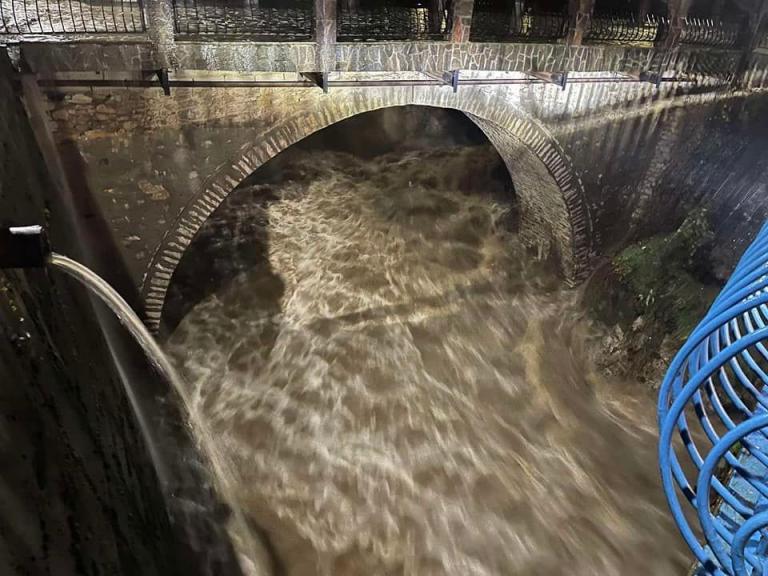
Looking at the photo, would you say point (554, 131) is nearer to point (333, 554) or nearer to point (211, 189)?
point (211, 189)

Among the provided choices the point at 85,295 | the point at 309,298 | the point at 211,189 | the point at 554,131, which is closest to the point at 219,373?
the point at 309,298

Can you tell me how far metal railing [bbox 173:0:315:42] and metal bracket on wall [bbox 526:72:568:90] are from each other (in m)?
2.27

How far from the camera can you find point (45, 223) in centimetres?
333

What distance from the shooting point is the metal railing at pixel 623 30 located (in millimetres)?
6503

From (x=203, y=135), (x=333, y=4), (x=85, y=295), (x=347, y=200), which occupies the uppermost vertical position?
(x=333, y=4)

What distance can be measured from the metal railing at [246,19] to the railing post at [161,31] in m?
0.60

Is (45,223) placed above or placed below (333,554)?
above

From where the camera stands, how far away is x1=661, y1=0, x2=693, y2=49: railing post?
18.6 ft

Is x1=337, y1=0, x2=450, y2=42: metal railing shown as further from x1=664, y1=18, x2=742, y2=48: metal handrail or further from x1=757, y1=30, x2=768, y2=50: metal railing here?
x1=757, y1=30, x2=768, y2=50: metal railing

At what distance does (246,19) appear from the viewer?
5711 millimetres

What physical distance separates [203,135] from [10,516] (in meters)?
3.36

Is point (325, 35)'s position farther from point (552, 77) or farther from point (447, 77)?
point (552, 77)

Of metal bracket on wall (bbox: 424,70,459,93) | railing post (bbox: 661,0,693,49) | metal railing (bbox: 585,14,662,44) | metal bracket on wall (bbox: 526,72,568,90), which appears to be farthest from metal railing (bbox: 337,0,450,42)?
railing post (bbox: 661,0,693,49)

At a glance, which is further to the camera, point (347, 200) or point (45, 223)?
point (347, 200)
